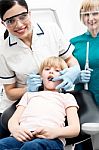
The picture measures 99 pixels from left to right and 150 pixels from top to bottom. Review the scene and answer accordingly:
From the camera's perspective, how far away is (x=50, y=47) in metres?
1.81

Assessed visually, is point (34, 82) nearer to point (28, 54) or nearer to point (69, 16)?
point (28, 54)

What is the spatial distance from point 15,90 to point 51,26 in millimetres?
447

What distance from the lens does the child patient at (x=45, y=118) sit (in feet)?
4.60

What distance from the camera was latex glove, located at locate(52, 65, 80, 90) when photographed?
1.67 metres

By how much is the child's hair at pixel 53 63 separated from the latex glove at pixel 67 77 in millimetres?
36

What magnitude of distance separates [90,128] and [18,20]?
0.70 m

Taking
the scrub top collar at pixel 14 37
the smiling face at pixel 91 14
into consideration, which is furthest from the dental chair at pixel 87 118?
the smiling face at pixel 91 14

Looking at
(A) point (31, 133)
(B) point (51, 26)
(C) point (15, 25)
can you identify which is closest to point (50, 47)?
(B) point (51, 26)

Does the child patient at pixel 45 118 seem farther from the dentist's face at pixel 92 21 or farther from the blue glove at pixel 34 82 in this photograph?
the dentist's face at pixel 92 21

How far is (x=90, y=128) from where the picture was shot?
138 centimetres

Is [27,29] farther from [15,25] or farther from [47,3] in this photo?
[47,3]

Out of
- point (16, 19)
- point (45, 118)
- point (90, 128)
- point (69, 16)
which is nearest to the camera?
point (90, 128)

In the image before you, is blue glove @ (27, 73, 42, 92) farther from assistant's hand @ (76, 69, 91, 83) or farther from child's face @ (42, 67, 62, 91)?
assistant's hand @ (76, 69, 91, 83)

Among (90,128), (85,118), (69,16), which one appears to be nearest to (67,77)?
(85,118)
